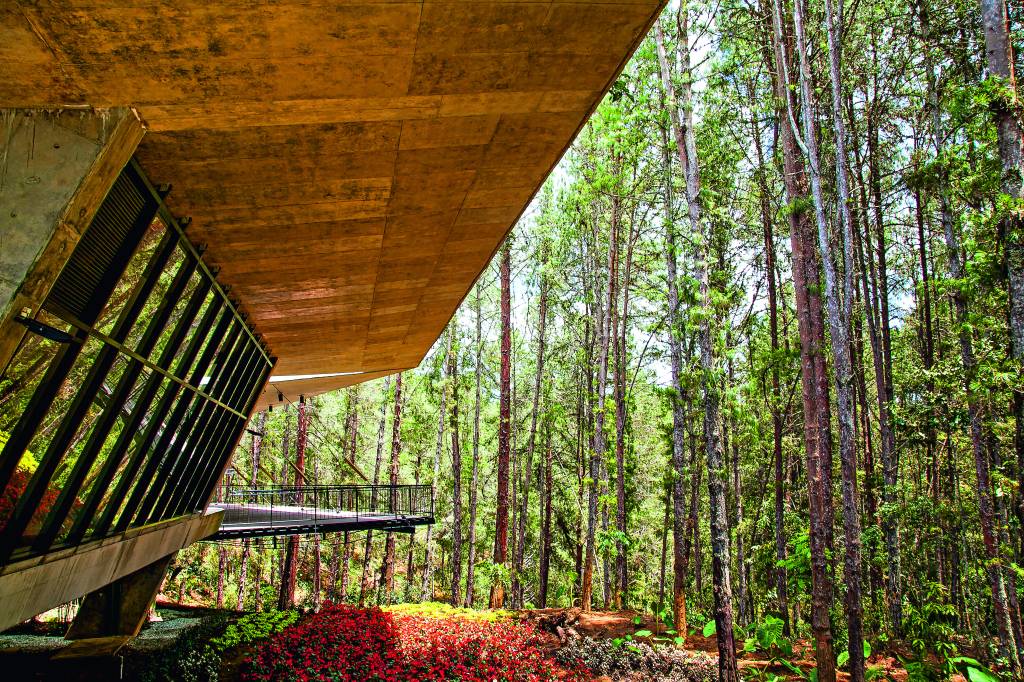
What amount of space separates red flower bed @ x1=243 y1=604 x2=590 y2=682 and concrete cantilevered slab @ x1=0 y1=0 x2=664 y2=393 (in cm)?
802

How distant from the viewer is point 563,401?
30078 mm

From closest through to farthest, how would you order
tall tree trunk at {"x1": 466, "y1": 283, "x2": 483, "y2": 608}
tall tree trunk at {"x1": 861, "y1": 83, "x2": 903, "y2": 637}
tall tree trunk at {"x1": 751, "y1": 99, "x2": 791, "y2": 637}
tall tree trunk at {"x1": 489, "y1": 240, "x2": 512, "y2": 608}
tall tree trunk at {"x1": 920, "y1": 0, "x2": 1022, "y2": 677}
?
1. tall tree trunk at {"x1": 920, "y1": 0, "x2": 1022, "y2": 677}
2. tall tree trunk at {"x1": 861, "y1": 83, "x2": 903, "y2": 637}
3. tall tree trunk at {"x1": 751, "y1": 99, "x2": 791, "y2": 637}
4. tall tree trunk at {"x1": 489, "y1": 240, "x2": 512, "y2": 608}
5. tall tree trunk at {"x1": 466, "y1": 283, "x2": 483, "y2": 608}

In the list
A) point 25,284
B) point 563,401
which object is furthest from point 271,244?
point 563,401

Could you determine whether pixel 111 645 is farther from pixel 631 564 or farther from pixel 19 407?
pixel 631 564

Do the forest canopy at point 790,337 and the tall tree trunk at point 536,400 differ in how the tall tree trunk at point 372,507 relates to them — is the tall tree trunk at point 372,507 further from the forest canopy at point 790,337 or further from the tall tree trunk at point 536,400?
the tall tree trunk at point 536,400

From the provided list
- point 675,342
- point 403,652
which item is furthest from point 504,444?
point 675,342

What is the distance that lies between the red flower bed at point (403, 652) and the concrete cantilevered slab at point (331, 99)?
8.02m

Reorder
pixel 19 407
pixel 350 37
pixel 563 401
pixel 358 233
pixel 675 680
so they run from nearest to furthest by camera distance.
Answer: pixel 350 37 < pixel 358 233 < pixel 19 407 < pixel 675 680 < pixel 563 401

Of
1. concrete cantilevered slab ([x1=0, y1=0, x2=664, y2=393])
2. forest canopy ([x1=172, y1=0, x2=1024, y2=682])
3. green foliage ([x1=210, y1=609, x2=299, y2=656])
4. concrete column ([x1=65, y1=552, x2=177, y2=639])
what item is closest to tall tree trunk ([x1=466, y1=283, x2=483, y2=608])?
forest canopy ([x1=172, y1=0, x2=1024, y2=682])

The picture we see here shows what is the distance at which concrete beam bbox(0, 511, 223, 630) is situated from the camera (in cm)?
461

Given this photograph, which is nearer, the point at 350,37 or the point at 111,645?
the point at 350,37

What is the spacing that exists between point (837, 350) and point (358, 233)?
777 cm

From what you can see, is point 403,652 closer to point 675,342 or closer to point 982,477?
point 675,342

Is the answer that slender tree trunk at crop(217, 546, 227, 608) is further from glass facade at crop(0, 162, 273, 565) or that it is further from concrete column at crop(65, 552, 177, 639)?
glass facade at crop(0, 162, 273, 565)
